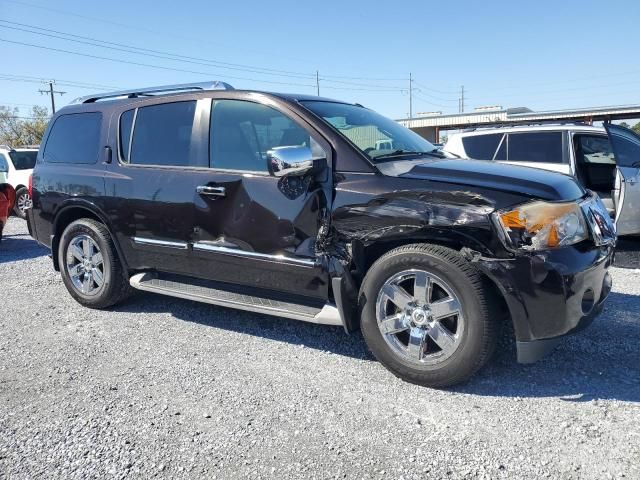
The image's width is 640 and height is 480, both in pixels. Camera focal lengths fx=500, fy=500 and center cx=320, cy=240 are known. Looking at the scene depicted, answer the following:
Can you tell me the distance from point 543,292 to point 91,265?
3.86m

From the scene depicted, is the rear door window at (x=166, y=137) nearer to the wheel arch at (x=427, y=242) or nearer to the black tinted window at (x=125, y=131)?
the black tinted window at (x=125, y=131)

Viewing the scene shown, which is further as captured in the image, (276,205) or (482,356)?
(276,205)

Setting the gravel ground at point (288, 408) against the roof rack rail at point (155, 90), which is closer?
the gravel ground at point (288, 408)

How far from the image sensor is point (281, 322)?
424cm

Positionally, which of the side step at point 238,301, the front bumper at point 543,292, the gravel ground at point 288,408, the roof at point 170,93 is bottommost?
the gravel ground at point 288,408

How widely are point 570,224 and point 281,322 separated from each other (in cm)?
237

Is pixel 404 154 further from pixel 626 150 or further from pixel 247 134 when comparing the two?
pixel 626 150

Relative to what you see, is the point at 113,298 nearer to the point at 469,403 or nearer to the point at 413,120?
the point at 469,403

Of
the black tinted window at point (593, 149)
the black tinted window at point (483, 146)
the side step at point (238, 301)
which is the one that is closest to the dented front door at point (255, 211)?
the side step at point (238, 301)

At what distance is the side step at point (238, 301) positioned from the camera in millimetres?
3336

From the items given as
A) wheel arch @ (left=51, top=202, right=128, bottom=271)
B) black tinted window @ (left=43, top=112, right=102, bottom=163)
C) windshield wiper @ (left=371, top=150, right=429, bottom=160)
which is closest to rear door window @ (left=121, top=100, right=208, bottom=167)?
black tinted window @ (left=43, top=112, right=102, bottom=163)

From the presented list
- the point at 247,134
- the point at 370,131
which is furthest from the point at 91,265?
the point at 370,131

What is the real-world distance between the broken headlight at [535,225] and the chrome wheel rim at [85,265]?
3.53 metres

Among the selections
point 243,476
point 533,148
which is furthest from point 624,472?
point 533,148
